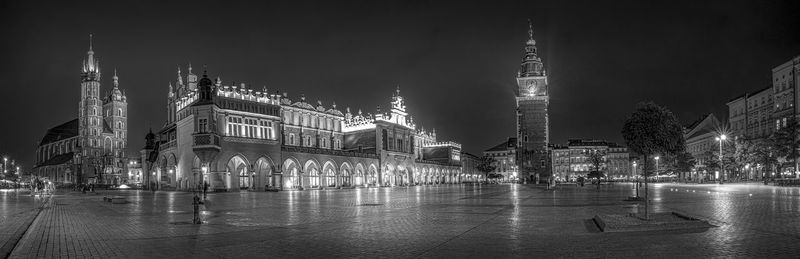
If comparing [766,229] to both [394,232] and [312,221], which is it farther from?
[312,221]

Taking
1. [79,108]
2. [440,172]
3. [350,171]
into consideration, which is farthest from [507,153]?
[79,108]

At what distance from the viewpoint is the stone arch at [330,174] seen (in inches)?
3196

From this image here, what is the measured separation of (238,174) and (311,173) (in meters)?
12.8

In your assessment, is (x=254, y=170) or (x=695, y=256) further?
(x=254, y=170)

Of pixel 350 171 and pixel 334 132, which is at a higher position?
pixel 334 132

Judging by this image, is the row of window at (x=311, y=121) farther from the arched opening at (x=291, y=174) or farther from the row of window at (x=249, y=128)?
the row of window at (x=249, y=128)

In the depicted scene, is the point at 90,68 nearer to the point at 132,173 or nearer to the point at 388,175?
the point at 132,173

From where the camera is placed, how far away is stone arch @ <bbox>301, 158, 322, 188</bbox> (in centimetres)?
7651

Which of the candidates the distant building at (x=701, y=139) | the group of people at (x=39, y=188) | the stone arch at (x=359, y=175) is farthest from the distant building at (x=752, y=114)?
the group of people at (x=39, y=188)

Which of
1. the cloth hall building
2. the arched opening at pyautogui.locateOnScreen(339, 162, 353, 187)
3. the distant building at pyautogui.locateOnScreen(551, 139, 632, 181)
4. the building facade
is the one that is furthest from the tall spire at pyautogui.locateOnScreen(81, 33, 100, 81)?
the distant building at pyautogui.locateOnScreen(551, 139, 632, 181)

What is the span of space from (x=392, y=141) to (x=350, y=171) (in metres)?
15.8

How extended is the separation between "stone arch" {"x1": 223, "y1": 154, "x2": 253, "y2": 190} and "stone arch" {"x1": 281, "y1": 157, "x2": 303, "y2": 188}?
470cm

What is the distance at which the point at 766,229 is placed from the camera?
1477 centimetres

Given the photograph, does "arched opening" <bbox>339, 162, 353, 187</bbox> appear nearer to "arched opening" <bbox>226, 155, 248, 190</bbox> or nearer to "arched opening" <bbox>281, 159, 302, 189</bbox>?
"arched opening" <bbox>281, 159, 302, 189</bbox>
